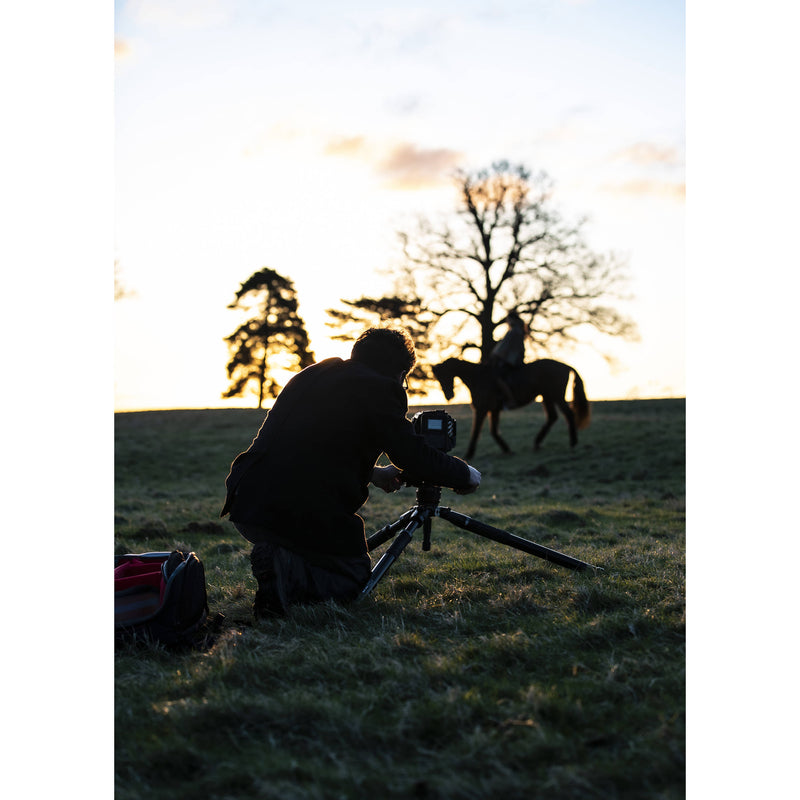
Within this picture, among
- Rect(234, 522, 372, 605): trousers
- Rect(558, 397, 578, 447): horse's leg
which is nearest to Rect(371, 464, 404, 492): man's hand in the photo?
Rect(234, 522, 372, 605): trousers

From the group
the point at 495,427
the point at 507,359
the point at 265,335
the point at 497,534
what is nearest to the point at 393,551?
the point at 497,534

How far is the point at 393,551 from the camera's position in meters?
4.46

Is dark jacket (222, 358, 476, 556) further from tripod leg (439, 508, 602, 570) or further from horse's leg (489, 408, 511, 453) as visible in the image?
horse's leg (489, 408, 511, 453)

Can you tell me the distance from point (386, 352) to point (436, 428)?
0.57 meters

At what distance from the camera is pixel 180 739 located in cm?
269

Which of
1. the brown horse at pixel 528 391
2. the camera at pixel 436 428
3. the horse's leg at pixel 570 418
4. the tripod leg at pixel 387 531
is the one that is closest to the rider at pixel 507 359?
the brown horse at pixel 528 391

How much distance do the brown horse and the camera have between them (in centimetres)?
1213

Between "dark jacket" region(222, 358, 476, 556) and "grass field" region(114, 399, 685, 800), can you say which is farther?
"dark jacket" region(222, 358, 476, 556)

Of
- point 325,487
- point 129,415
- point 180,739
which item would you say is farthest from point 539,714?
point 129,415

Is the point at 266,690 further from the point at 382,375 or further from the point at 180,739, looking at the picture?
the point at 382,375

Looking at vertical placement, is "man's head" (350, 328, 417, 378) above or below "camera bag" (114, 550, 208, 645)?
above

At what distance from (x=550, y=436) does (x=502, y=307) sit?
884cm

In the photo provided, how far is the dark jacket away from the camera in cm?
417

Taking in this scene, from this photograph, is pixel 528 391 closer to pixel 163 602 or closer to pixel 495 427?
pixel 495 427
